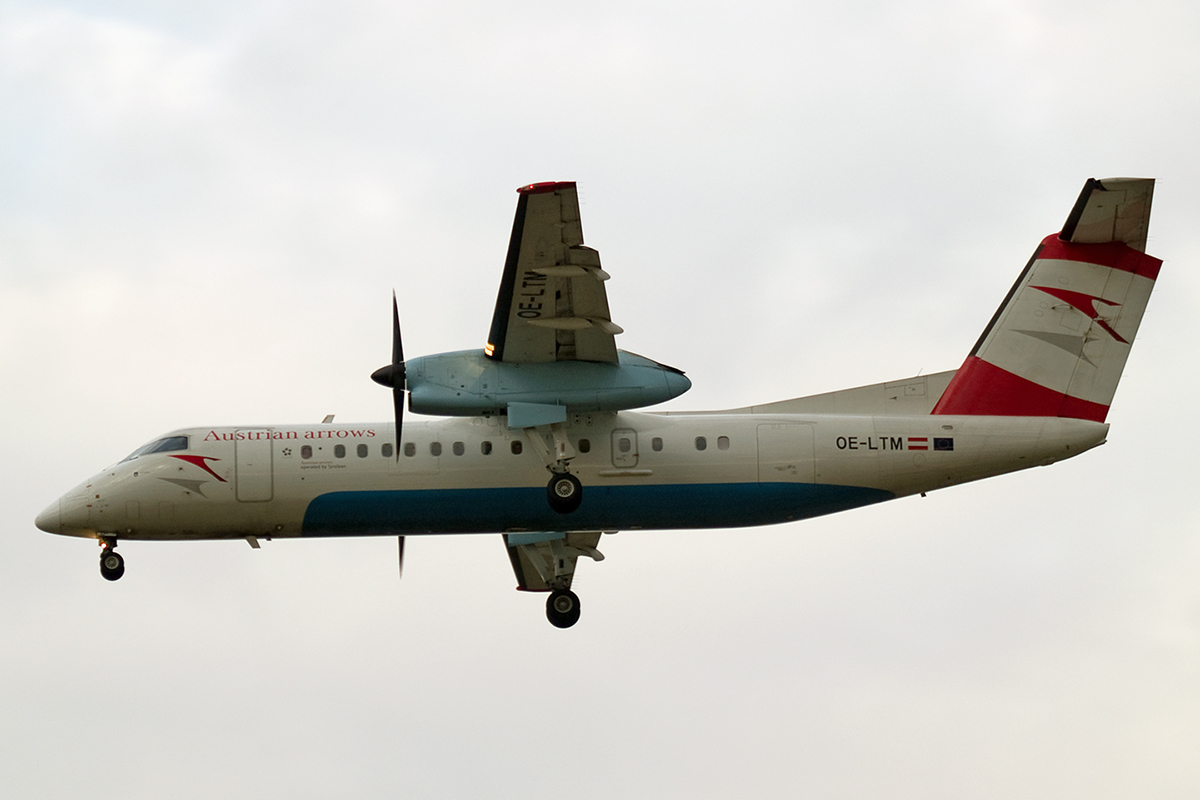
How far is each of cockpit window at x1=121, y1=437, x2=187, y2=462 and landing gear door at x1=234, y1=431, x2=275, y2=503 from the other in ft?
3.15

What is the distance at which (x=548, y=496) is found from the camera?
81.8 feet

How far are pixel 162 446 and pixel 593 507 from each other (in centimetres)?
714

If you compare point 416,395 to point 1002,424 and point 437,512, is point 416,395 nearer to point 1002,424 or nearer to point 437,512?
point 437,512

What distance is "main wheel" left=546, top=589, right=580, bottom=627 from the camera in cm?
2877

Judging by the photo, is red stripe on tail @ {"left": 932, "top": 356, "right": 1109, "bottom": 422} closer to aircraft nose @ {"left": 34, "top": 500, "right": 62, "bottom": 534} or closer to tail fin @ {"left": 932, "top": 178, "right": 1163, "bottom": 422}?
tail fin @ {"left": 932, "top": 178, "right": 1163, "bottom": 422}

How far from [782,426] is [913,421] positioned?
207cm

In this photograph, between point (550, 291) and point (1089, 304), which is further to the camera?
point (1089, 304)

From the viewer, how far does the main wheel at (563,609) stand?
28.8 meters

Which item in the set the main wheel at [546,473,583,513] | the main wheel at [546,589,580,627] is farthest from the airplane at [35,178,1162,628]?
the main wheel at [546,589,580,627]

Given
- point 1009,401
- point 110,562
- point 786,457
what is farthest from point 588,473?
point 110,562

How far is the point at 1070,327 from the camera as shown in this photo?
1036 inches

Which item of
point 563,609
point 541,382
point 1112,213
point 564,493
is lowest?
point 563,609

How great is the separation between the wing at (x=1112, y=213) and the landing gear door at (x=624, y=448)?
7.78 meters

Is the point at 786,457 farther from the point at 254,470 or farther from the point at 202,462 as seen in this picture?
the point at 202,462
